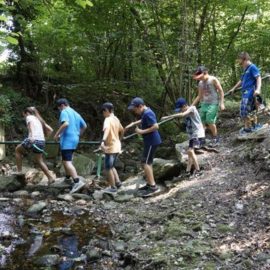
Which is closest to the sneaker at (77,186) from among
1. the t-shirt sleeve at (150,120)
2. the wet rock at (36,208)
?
the wet rock at (36,208)

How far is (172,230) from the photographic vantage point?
5.72 m

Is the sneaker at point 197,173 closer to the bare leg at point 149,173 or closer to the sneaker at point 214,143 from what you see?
the bare leg at point 149,173

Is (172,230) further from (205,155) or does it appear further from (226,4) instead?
(226,4)

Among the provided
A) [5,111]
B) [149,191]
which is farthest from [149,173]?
[5,111]

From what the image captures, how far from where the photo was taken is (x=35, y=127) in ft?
29.9

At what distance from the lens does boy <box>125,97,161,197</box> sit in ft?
26.0

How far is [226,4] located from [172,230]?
31.5 feet

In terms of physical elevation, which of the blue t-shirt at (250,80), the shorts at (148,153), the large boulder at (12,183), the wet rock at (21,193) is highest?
the blue t-shirt at (250,80)

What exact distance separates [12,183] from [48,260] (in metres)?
4.31

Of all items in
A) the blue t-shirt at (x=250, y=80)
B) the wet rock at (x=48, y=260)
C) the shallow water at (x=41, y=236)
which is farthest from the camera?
the blue t-shirt at (x=250, y=80)

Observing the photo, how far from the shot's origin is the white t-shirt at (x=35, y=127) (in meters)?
9.05

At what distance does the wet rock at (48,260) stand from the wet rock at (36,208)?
2200 millimetres

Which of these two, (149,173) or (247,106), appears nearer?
(149,173)

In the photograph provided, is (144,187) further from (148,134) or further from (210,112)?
(210,112)
